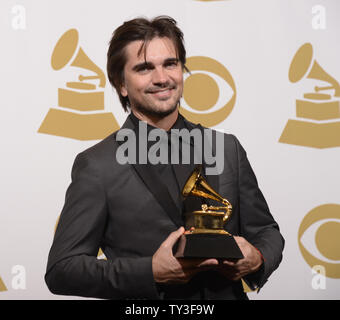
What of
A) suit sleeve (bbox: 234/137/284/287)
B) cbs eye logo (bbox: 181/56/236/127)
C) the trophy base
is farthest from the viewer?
cbs eye logo (bbox: 181/56/236/127)

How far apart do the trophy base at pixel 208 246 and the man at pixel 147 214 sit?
0.11ft

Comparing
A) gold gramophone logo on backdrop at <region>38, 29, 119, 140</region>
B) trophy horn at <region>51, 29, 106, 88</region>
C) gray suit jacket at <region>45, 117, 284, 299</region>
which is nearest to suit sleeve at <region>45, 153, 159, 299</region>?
gray suit jacket at <region>45, 117, 284, 299</region>

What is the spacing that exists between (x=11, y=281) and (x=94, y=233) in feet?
3.92

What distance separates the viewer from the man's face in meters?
2.00

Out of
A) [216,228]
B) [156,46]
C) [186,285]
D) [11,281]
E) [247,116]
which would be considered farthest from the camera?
[247,116]

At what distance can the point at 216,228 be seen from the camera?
1.72 metres

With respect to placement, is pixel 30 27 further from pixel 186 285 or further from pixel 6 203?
pixel 186 285

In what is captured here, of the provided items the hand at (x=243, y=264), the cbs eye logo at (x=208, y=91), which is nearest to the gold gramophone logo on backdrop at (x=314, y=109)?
the cbs eye logo at (x=208, y=91)

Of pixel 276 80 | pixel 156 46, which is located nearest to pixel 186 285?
pixel 156 46

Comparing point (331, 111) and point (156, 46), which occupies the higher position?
point (156, 46)

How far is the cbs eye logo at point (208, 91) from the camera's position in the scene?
2.99 metres

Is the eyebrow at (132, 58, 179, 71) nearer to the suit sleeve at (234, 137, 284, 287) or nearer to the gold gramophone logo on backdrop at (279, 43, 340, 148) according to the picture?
the suit sleeve at (234, 137, 284, 287)

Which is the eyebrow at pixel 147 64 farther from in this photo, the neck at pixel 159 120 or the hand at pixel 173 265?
the hand at pixel 173 265

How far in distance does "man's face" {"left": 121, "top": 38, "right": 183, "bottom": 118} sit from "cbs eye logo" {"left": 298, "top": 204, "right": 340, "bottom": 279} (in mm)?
1447
